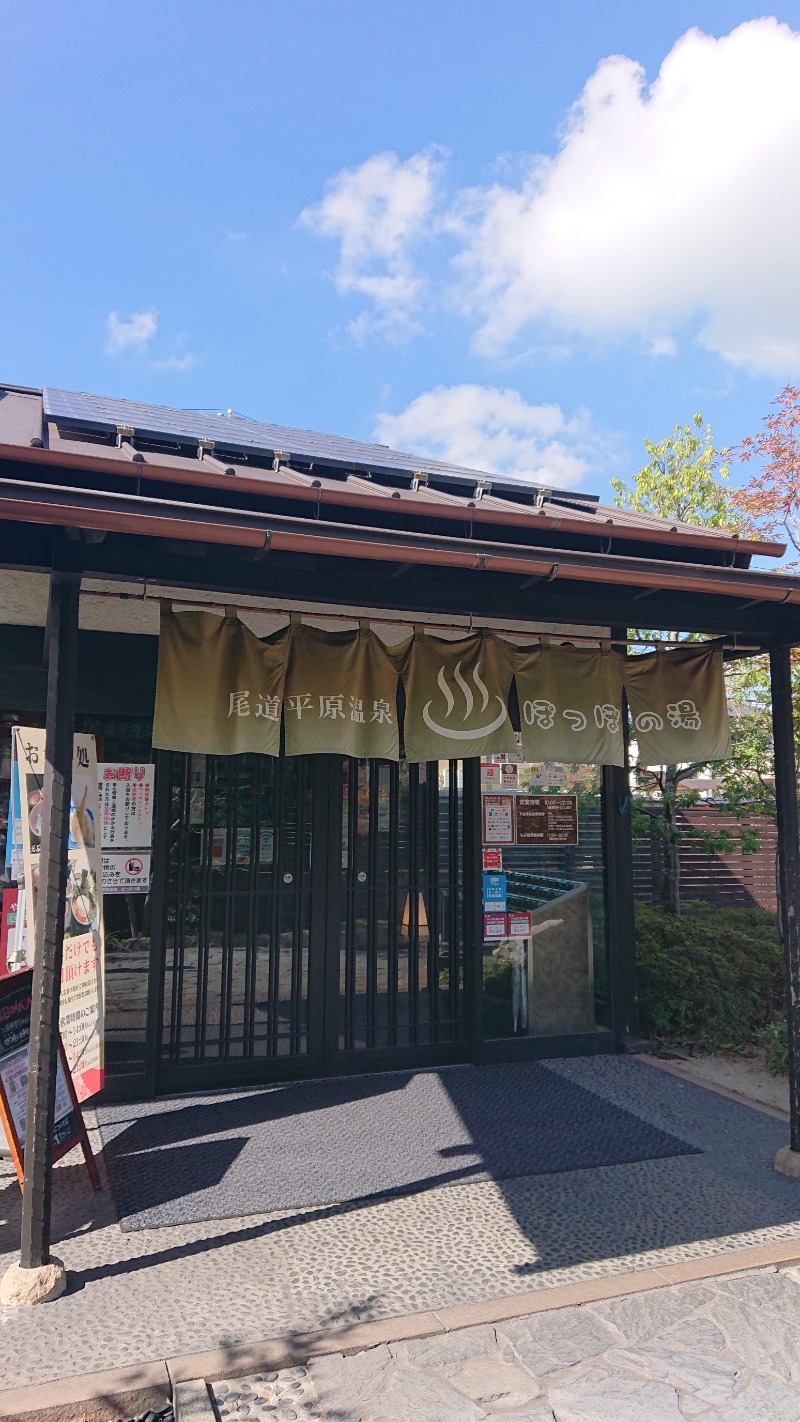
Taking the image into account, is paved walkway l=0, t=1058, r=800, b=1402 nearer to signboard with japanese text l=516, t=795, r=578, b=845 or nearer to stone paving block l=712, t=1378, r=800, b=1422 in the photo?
stone paving block l=712, t=1378, r=800, b=1422

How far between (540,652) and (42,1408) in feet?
16.2

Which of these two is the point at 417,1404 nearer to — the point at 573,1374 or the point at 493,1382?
the point at 493,1382

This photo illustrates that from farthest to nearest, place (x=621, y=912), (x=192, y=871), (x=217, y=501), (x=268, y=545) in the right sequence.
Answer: (x=621, y=912), (x=192, y=871), (x=217, y=501), (x=268, y=545)

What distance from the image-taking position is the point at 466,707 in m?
5.88

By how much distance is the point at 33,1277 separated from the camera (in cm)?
379

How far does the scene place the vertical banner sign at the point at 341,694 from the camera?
18.3ft

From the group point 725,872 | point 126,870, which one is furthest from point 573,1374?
point 725,872

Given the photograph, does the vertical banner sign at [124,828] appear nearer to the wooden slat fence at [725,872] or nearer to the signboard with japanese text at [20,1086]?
the signboard with japanese text at [20,1086]

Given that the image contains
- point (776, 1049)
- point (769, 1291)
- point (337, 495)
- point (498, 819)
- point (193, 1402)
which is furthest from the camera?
point (498, 819)

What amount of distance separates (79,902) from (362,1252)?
108 inches

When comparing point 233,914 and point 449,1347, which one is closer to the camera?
point 449,1347

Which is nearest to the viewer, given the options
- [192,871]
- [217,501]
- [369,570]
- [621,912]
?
[369,570]

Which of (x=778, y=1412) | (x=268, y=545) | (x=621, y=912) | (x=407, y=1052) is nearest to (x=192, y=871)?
(x=407, y=1052)

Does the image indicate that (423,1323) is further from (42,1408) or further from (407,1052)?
(407,1052)
